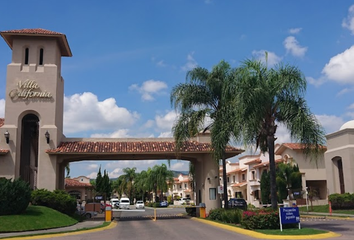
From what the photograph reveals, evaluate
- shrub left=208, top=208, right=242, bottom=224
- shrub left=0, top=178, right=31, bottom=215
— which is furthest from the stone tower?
shrub left=208, top=208, right=242, bottom=224

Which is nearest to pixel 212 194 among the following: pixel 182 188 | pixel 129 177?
pixel 129 177

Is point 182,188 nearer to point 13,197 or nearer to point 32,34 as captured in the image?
point 32,34

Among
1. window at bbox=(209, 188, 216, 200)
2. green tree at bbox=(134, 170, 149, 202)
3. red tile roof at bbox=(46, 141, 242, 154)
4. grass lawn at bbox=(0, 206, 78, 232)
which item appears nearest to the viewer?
grass lawn at bbox=(0, 206, 78, 232)

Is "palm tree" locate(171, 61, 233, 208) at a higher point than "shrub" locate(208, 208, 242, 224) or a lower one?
higher

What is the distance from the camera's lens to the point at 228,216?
77.5 ft

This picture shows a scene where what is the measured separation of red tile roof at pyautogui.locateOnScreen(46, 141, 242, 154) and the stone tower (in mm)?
1083

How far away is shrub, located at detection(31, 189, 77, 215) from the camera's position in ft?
87.5

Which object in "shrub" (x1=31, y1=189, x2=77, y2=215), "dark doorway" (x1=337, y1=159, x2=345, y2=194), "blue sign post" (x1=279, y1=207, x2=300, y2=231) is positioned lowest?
"blue sign post" (x1=279, y1=207, x2=300, y2=231)

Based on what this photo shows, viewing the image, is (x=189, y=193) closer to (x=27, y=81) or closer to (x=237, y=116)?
(x=27, y=81)

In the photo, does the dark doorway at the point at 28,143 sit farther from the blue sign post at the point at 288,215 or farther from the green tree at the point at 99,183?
the green tree at the point at 99,183

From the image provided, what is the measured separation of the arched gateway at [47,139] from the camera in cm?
2948

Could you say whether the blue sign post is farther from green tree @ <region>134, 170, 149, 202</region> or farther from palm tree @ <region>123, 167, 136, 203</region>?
palm tree @ <region>123, 167, 136, 203</region>

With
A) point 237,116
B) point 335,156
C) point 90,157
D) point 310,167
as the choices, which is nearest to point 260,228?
point 237,116

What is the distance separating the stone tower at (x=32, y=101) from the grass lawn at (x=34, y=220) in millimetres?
5115
